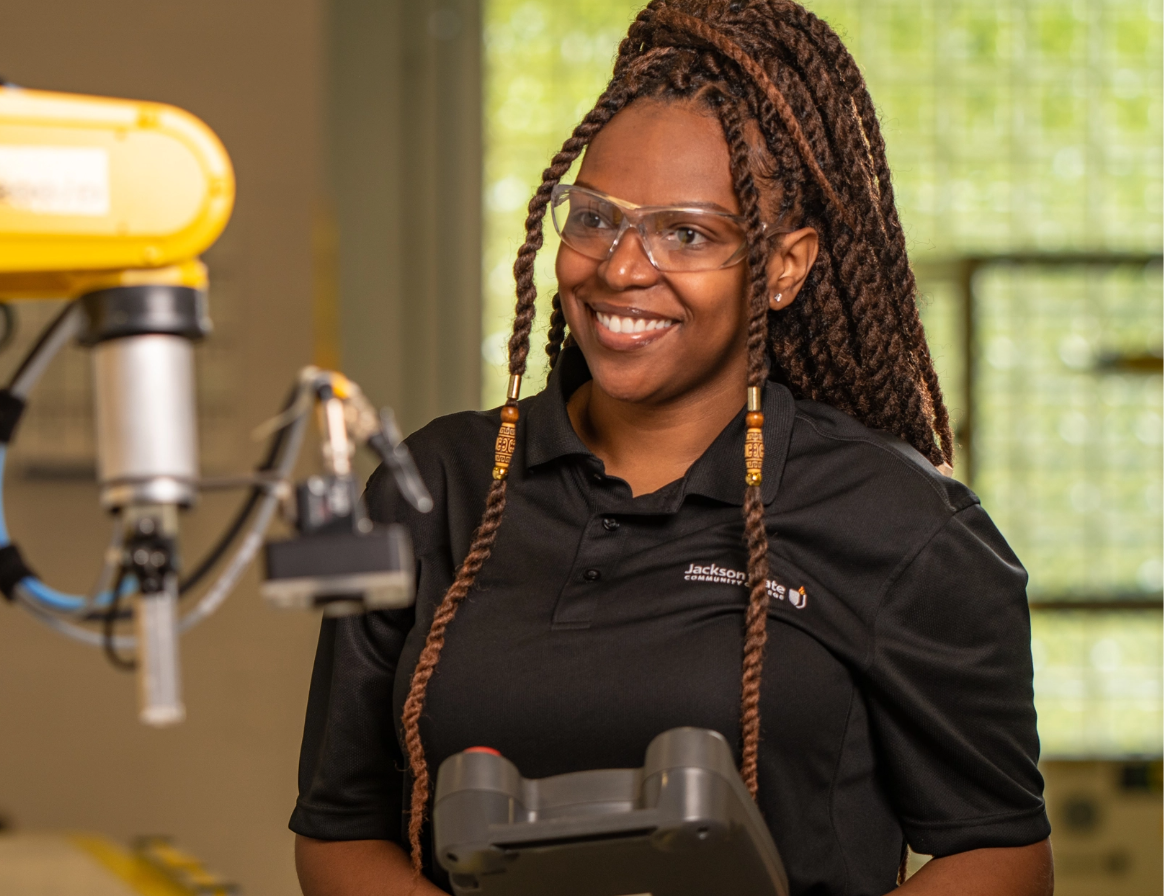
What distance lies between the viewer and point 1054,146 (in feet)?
10.5

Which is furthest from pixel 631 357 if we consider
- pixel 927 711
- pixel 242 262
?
pixel 242 262

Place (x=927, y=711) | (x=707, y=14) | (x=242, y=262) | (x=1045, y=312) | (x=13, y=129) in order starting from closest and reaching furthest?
(x=13, y=129), (x=927, y=711), (x=707, y=14), (x=242, y=262), (x=1045, y=312)

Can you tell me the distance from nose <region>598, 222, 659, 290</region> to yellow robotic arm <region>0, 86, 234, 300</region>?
58cm

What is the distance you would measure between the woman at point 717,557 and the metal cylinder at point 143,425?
1.89ft

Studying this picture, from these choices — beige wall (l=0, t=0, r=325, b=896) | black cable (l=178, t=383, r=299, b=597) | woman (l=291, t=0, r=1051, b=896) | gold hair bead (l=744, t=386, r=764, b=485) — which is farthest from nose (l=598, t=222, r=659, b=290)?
beige wall (l=0, t=0, r=325, b=896)

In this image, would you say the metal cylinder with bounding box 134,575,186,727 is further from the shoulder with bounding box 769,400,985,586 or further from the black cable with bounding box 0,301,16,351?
the shoulder with bounding box 769,400,985,586

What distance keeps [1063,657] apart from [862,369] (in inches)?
83.8

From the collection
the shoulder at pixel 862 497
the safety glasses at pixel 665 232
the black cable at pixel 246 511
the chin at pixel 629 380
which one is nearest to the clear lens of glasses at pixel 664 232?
the safety glasses at pixel 665 232

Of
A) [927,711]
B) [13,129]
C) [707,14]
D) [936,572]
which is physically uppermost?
[707,14]

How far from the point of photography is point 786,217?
1.29 m

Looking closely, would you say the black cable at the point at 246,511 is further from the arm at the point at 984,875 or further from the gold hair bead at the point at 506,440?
the arm at the point at 984,875

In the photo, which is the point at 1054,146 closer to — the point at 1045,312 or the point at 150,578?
the point at 1045,312

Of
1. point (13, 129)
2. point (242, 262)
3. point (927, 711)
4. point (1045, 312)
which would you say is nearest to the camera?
point (13, 129)

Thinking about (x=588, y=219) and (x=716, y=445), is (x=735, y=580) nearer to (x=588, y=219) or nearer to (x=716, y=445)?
(x=716, y=445)
